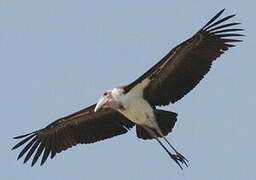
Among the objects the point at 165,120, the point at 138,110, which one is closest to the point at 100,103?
the point at 138,110

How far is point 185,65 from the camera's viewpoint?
29.2m

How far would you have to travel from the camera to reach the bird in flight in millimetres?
28844

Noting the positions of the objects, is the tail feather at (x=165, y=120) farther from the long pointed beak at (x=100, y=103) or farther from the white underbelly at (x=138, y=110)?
the long pointed beak at (x=100, y=103)

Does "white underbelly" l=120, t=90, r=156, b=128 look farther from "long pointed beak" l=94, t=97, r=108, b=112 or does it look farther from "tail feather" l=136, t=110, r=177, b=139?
"long pointed beak" l=94, t=97, r=108, b=112

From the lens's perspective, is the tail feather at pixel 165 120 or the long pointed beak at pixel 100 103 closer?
the tail feather at pixel 165 120

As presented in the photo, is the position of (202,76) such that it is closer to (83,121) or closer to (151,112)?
(151,112)

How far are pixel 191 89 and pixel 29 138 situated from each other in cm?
444

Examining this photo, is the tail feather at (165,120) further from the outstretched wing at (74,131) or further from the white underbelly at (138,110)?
the outstretched wing at (74,131)

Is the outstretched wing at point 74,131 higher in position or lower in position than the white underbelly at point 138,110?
higher

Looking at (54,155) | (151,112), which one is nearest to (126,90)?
(151,112)

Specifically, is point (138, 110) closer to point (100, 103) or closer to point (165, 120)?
point (165, 120)

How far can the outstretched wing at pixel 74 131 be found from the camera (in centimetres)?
3079

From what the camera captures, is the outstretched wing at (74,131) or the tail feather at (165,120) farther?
the outstretched wing at (74,131)

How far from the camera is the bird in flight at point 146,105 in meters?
28.8
